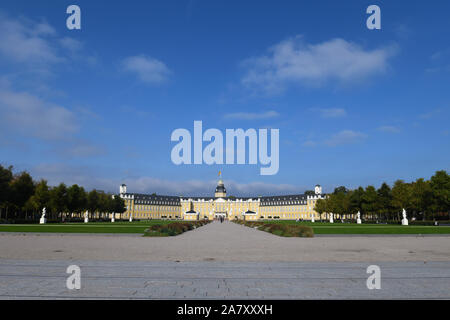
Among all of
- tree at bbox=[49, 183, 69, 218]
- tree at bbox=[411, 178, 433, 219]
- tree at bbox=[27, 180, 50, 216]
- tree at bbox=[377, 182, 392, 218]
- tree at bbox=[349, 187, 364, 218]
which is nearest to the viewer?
tree at bbox=[411, 178, 433, 219]

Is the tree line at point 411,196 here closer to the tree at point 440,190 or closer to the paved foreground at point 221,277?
the tree at point 440,190

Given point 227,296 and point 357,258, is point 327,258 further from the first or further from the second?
point 227,296

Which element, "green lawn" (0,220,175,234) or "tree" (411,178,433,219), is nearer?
"green lawn" (0,220,175,234)

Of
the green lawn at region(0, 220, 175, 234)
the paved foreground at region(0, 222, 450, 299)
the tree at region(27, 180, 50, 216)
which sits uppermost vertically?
the tree at region(27, 180, 50, 216)

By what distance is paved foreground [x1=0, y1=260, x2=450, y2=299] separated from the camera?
724 cm

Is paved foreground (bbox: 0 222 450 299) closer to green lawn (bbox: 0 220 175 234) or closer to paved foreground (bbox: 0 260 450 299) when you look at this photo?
paved foreground (bbox: 0 260 450 299)

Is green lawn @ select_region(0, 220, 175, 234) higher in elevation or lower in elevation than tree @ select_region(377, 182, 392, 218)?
lower

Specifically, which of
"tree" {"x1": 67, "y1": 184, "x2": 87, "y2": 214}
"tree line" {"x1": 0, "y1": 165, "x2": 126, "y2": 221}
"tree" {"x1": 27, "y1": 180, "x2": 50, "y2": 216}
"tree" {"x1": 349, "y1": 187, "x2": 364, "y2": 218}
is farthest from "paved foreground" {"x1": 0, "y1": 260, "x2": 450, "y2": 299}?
"tree" {"x1": 349, "y1": 187, "x2": 364, "y2": 218}

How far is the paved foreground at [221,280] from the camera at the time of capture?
7238 millimetres

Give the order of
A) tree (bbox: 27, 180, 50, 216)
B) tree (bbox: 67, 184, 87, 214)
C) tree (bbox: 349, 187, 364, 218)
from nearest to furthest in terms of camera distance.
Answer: tree (bbox: 27, 180, 50, 216) → tree (bbox: 67, 184, 87, 214) → tree (bbox: 349, 187, 364, 218)

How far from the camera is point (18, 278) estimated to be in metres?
9.05

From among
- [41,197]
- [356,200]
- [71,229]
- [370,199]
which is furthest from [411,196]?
[41,197]
